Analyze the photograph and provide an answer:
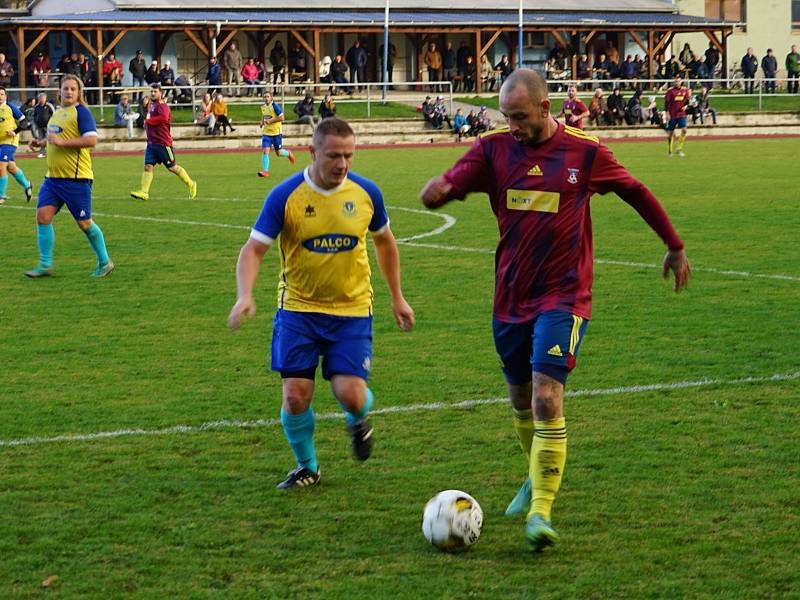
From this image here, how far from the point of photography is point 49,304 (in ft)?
42.4

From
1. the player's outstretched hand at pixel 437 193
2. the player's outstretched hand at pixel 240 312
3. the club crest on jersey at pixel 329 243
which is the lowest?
the player's outstretched hand at pixel 240 312

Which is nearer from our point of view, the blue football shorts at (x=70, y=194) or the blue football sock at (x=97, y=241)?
the blue football shorts at (x=70, y=194)

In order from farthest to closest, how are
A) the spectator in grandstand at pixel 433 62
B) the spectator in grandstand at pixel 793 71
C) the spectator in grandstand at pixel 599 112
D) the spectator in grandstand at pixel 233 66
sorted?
the spectator in grandstand at pixel 793 71
the spectator in grandstand at pixel 433 62
the spectator in grandstand at pixel 233 66
the spectator in grandstand at pixel 599 112

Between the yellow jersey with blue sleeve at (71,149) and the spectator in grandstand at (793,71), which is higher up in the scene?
the spectator in grandstand at (793,71)

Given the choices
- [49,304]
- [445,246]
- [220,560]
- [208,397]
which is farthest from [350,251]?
[445,246]

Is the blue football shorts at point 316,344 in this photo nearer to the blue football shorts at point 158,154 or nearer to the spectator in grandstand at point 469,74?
the blue football shorts at point 158,154

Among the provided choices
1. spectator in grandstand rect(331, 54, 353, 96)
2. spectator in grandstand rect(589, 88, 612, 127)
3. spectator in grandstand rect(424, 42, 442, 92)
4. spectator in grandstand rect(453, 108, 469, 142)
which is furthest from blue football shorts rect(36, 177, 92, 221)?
spectator in grandstand rect(424, 42, 442, 92)

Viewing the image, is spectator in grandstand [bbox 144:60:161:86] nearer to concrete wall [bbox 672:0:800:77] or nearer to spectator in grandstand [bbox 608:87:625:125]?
spectator in grandstand [bbox 608:87:625:125]

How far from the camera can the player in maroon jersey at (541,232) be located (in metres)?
6.04

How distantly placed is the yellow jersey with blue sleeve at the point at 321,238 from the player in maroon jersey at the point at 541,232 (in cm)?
63

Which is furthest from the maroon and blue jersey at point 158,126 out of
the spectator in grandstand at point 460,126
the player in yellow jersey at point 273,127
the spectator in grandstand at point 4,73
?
the spectator in grandstand at point 4,73

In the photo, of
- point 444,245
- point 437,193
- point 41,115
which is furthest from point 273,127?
point 437,193

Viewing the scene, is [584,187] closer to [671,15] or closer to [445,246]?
[445,246]

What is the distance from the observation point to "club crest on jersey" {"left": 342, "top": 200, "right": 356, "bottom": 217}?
22.1 ft
